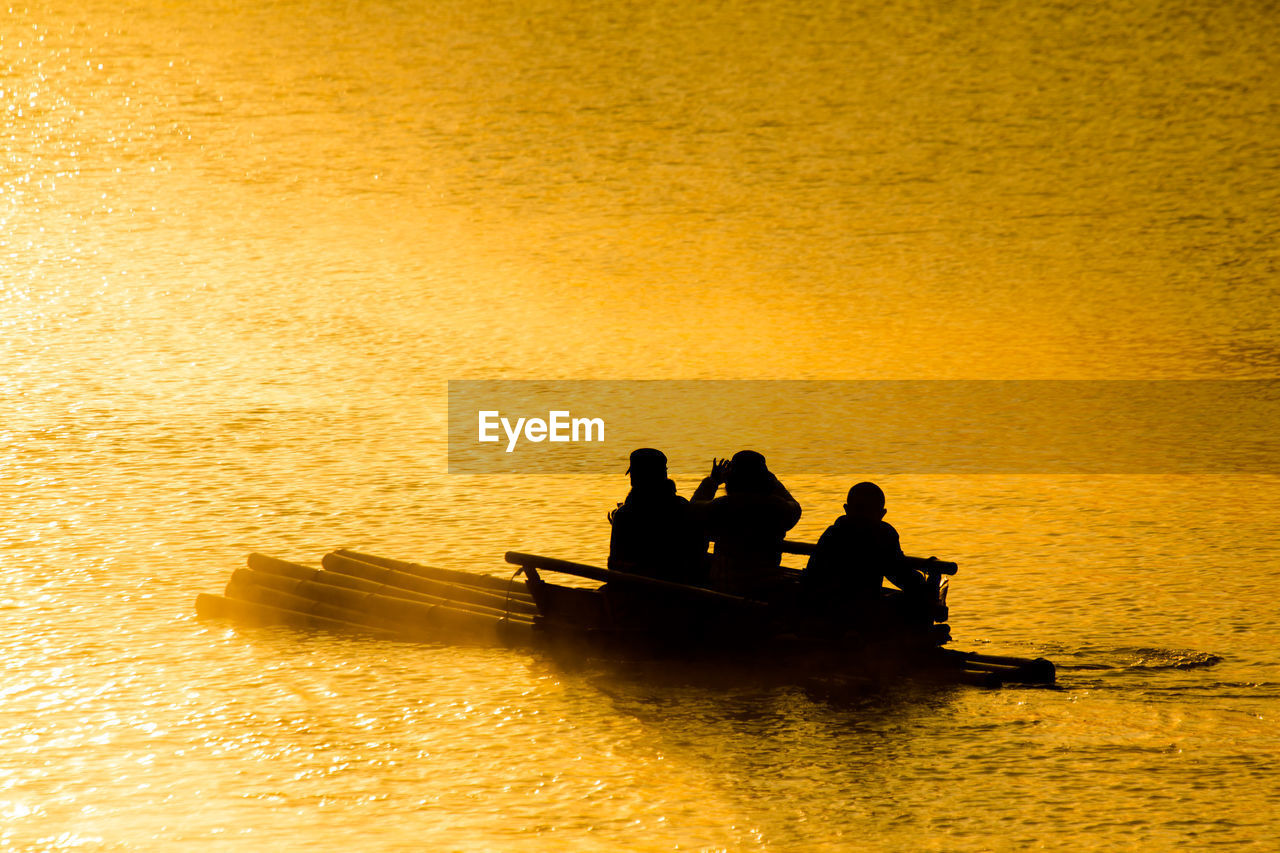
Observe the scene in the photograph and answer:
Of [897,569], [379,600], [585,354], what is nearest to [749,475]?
[897,569]

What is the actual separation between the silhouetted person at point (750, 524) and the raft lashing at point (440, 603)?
11.6 inches

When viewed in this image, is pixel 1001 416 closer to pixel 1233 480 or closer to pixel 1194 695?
pixel 1233 480

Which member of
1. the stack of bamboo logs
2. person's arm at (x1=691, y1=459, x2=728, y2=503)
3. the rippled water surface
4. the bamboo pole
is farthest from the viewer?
the bamboo pole

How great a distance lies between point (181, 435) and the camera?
9.95m

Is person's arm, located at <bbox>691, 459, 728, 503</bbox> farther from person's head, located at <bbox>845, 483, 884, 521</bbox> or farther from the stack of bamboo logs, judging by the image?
the stack of bamboo logs

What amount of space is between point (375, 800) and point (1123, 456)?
6.29m

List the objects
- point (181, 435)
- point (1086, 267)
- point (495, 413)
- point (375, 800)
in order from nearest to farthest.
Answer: point (375, 800)
point (181, 435)
point (495, 413)
point (1086, 267)

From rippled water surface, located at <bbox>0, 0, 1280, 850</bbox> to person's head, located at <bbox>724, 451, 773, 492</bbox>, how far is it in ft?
2.52

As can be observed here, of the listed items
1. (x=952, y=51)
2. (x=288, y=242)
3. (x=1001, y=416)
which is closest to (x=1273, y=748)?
(x=1001, y=416)

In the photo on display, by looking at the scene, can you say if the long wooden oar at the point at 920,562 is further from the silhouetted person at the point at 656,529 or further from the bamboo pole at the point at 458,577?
the bamboo pole at the point at 458,577

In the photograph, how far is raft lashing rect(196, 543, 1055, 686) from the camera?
5.90 metres

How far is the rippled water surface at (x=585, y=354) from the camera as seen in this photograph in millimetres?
5039

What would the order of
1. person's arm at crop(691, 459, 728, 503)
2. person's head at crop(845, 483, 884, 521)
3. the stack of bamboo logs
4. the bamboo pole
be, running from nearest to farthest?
person's head at crop(845, 483, 884, 521) → person's arm at crop(691, 459, 728, 503) → the stack of bamboo logs → the bamboo pole

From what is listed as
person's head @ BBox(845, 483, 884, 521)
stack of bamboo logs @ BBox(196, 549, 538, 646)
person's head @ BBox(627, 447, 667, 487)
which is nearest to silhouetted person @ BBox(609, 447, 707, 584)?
person's head @ BBox(627, 447, 667, 487)
